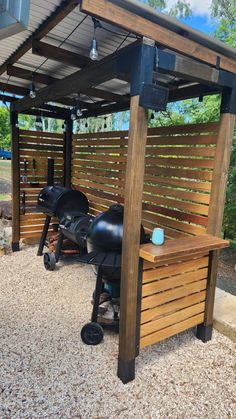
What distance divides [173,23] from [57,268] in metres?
3.59

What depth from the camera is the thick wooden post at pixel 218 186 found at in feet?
7.92

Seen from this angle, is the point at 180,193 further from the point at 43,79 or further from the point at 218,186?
the point at 43,79

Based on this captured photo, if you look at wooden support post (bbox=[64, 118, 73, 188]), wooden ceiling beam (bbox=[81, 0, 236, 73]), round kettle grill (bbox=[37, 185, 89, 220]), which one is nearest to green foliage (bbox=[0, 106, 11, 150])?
wooden support post (bbox=[64, 118, 73, 188])

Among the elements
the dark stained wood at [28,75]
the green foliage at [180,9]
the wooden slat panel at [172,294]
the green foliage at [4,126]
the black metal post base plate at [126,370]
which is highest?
the green foliage at [180,9]

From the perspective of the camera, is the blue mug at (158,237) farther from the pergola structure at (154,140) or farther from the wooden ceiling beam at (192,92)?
the wooden ceiling beam at (192,92)

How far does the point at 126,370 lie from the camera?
2129mm

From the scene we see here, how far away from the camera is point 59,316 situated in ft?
9.82

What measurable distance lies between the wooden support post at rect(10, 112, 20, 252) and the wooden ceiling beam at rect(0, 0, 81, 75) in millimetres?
1690

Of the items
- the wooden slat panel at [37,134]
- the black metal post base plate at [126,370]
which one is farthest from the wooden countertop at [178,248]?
the wooden slat panel at [37,134]

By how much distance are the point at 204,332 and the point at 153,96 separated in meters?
2.29

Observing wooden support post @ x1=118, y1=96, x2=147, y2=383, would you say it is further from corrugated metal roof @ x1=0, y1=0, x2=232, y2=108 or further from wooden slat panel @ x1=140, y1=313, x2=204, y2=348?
corrugated metal roof @ x1=0, y1=0, x2=232, y2=108

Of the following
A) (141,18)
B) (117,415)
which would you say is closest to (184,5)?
(141,18)

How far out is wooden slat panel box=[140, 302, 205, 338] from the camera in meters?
2.23

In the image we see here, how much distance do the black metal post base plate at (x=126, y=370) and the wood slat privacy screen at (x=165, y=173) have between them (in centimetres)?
141
